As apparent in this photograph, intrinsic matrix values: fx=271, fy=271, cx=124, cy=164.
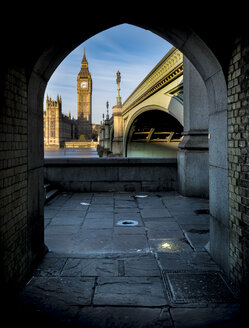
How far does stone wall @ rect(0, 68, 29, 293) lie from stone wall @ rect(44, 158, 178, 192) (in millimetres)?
5796

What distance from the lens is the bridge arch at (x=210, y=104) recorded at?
3.39m

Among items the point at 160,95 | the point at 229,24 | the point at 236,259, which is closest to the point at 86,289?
the point at 236,259

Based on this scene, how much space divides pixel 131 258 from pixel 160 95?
1410 cm

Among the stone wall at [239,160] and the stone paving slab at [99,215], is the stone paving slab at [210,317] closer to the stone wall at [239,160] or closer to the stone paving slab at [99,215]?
the stone wall at [239,160]

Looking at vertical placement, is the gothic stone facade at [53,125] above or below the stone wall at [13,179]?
above

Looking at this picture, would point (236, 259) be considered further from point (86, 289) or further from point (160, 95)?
point (160, 95)

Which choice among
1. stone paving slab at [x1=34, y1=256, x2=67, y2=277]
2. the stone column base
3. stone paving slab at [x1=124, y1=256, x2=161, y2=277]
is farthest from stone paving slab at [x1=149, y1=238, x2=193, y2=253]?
the stone column base

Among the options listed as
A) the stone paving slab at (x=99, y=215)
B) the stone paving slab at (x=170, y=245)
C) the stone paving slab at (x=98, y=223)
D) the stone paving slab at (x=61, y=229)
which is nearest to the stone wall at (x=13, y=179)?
the stone paving slab at (x=61, y=229)

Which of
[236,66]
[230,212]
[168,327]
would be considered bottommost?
[168,327]

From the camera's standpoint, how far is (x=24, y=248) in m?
3.25

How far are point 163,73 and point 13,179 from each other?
1263 centimetres

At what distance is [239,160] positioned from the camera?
9.65ft

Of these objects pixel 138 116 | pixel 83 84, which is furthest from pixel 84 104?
pixel 138 116

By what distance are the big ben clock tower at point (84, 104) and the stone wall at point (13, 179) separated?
143 m
